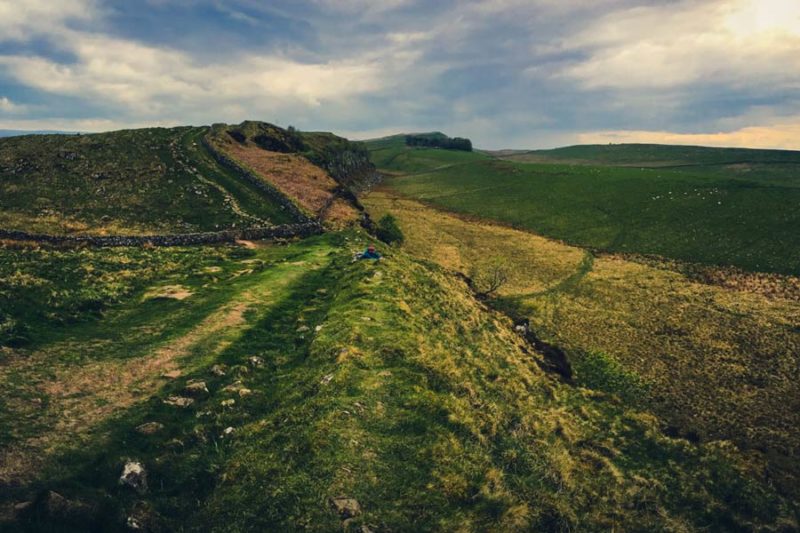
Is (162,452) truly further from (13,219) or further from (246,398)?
(13,219)

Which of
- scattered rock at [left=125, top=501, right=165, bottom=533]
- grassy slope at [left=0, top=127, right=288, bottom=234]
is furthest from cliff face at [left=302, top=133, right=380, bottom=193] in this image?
scattered rock at [left=125, top=501, right=165, bottom=533]

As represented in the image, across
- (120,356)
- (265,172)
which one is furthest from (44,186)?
(120,356)

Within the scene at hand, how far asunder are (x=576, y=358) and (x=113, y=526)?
31080mm

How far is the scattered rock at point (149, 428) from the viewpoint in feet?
53.1

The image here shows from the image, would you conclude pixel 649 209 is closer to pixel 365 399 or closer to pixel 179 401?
pixel 365 399

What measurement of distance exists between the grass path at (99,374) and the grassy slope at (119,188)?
2748cm

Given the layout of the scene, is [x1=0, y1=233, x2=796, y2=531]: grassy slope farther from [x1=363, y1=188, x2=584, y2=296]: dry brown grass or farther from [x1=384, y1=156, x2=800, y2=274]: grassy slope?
[x1=384, y1=156, x2=800, y2=274]: grassy slope

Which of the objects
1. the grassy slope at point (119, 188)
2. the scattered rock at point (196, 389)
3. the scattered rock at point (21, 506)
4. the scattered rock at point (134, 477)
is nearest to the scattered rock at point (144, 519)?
the scattered rock at point (134, 477)

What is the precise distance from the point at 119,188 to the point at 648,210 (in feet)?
299

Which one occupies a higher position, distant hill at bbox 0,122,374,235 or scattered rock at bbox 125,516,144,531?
distant hill at bbox 0,122,374,235

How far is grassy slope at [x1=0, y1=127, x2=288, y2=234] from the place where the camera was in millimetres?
50844

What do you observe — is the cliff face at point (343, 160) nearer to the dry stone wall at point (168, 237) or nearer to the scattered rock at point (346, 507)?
the dry stone wall at point (168, 237)

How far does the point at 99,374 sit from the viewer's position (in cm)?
1986

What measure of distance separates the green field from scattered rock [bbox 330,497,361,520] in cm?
6113
